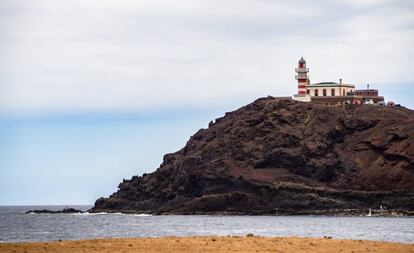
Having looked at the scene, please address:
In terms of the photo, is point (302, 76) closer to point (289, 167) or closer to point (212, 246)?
point (289, 167)

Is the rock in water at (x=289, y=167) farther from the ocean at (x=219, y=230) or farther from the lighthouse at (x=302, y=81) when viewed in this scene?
the ocean at (x=219, y=230)

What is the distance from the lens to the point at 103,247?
40.8 meters

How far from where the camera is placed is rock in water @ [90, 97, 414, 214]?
155250 mm

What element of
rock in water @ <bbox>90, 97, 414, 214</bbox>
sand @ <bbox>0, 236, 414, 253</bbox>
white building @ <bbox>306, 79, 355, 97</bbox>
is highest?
white building @ <bbox>306, 79, 355, 97</bbox>

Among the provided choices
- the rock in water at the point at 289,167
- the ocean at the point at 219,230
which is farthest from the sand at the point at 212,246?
the rock in water at the point at 289,167

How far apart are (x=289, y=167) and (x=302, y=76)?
93.4 feet

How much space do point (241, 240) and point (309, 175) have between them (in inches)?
4791

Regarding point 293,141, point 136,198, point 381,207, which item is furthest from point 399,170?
point 136,198

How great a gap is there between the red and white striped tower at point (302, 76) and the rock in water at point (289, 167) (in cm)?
950

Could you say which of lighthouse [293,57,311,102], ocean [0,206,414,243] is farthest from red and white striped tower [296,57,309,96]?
ocean [0,206,414,243]

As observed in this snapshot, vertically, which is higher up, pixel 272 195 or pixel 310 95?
pixel 310 95

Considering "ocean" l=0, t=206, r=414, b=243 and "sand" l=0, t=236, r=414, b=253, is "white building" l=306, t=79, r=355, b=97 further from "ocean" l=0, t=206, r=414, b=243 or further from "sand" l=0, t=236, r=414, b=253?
"sand" l=0, t=236, r=414, b=253

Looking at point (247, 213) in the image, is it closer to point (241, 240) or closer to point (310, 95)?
point (310, 95)

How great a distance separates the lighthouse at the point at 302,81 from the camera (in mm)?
186750
